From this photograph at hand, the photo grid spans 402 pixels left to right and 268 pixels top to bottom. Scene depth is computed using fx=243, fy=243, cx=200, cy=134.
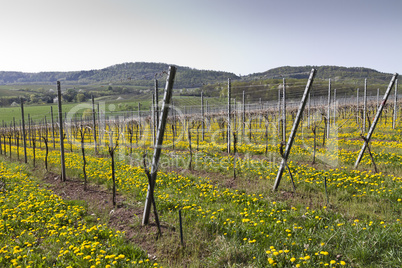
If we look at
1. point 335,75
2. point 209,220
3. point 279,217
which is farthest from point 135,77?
point 335,75

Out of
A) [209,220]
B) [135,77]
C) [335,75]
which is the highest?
[335,75]

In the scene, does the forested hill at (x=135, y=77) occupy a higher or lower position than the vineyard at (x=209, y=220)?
higher

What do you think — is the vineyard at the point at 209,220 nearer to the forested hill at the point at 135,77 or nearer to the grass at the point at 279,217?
the grass at the point at 279,217

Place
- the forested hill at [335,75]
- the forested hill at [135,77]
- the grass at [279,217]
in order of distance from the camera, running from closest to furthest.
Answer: the grass at [279,217], the forested hill at [135,77], the forested hill at [335,75]

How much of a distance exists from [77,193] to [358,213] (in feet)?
29.2

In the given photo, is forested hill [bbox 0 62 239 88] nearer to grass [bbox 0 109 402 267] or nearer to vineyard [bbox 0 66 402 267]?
vineyard [bbox 0 66 402 267]

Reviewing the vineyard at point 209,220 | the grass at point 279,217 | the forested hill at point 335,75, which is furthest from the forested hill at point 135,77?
the grass at point 279,217

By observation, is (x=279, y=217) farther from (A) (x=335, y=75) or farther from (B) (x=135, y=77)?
(A) (x=335, y=75)

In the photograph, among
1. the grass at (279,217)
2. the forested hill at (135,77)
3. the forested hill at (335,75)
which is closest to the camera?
the grass at (279,217)

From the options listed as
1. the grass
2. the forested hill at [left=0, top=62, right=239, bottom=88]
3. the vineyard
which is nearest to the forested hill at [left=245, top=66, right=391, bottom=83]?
the forested hill at [left=0, top=62, right=239, bottom=88]

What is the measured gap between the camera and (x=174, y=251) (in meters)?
4.67

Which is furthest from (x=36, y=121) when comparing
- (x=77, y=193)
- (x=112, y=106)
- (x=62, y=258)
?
(x=62, y=258)

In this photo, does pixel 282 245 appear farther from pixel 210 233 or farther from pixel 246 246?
pixel 210 233

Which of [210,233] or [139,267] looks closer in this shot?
[139,267]
